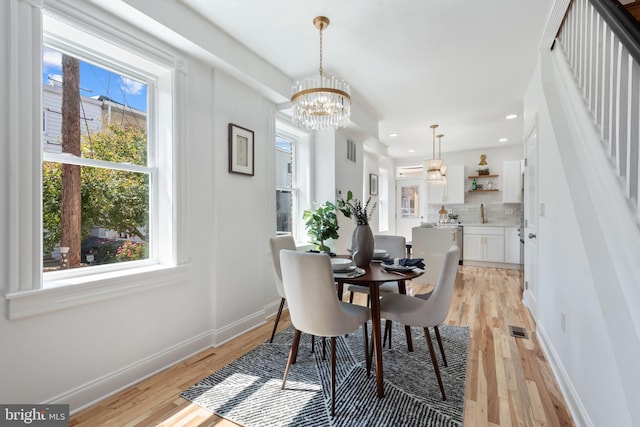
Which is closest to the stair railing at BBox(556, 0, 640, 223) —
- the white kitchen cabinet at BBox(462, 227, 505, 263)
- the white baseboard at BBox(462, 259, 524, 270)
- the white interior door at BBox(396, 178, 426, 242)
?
the white kitchen cabinet at BBox(462, 227, 505, 263)

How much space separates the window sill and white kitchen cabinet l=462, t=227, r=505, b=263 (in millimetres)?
5918

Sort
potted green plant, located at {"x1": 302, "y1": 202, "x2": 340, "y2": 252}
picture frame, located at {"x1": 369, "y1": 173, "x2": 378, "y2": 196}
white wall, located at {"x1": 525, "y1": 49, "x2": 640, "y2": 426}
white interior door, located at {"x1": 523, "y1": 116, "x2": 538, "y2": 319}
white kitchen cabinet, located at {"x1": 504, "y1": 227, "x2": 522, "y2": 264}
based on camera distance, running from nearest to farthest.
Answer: white wall, located at {"x1": 525, "y1": 49, "x2": 640, "y2": 426}, white interior door, located at {"x1": 523, "y1": 116, "x2": 538, "y2": 319}, potted green plant, located at {"x1": 302, "y1": 202, "x2": 340, "y2": 252}, white kitchen cabinet, located at {"x1": 504, "y1": 227, "x2": 522, "y2": 264}, picture frame, located at {"x1": 369, "y1": 173, "x2": 378, "y2": 196}

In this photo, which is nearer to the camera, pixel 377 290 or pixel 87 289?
pixel 87 289

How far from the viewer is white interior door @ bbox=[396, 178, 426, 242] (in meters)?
7.73

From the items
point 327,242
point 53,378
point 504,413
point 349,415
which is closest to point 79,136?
point 53,378

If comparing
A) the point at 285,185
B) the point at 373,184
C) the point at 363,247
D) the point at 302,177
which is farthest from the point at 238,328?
the point at 373,184

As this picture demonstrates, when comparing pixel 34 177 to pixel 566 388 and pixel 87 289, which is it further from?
pixel 566 388

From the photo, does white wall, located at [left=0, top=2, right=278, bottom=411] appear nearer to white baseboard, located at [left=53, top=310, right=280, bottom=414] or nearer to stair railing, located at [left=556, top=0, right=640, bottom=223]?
white baseboard, located at [left=53, top=310, right=280, bottom=414]

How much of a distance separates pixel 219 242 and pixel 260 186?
81 centimetres

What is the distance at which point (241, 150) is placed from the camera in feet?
9.73

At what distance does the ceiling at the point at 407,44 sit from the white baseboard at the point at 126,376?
259 centimetres

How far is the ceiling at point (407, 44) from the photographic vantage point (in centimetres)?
225

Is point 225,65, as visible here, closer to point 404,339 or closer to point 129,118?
point 129,118

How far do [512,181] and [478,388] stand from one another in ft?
17.8
